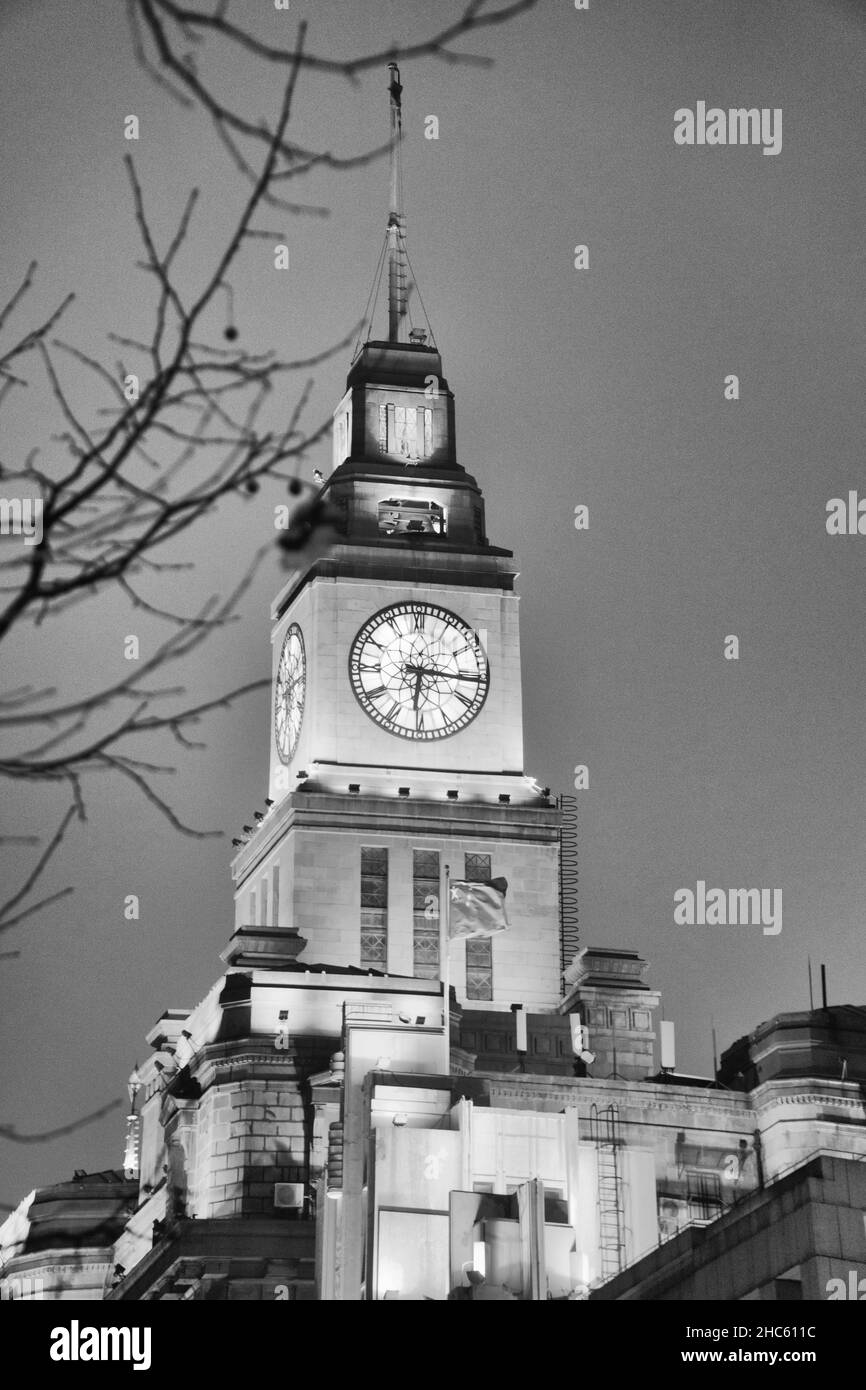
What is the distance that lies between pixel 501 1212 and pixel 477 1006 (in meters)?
33.9

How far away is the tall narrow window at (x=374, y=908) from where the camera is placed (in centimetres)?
12900

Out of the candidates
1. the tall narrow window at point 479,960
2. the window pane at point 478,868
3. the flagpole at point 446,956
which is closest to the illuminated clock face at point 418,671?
the window pane at point 478,868

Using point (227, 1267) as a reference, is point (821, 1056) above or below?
above

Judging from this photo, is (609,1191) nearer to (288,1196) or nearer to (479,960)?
(288,1196)

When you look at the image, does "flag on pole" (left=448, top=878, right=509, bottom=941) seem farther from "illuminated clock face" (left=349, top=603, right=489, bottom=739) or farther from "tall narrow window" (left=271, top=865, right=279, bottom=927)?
"illuminated clock face" (left=349, top=603, right=489, bottom=739)

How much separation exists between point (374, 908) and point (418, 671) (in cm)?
1364

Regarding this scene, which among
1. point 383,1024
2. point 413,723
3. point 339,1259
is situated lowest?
point 339,1259

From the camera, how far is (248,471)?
21.1 metres

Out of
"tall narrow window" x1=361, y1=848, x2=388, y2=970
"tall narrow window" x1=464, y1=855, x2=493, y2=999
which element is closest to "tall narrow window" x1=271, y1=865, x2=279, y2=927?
"tall narrow window" x1=361, y1=848, x2=388, y2=970

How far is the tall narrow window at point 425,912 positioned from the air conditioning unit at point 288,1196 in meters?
17.6

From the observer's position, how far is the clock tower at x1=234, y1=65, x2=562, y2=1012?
131m

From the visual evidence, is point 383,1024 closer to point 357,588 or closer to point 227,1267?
point 227,1267

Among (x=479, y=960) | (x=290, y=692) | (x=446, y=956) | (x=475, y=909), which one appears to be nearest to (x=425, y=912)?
(x=479, y=960)
